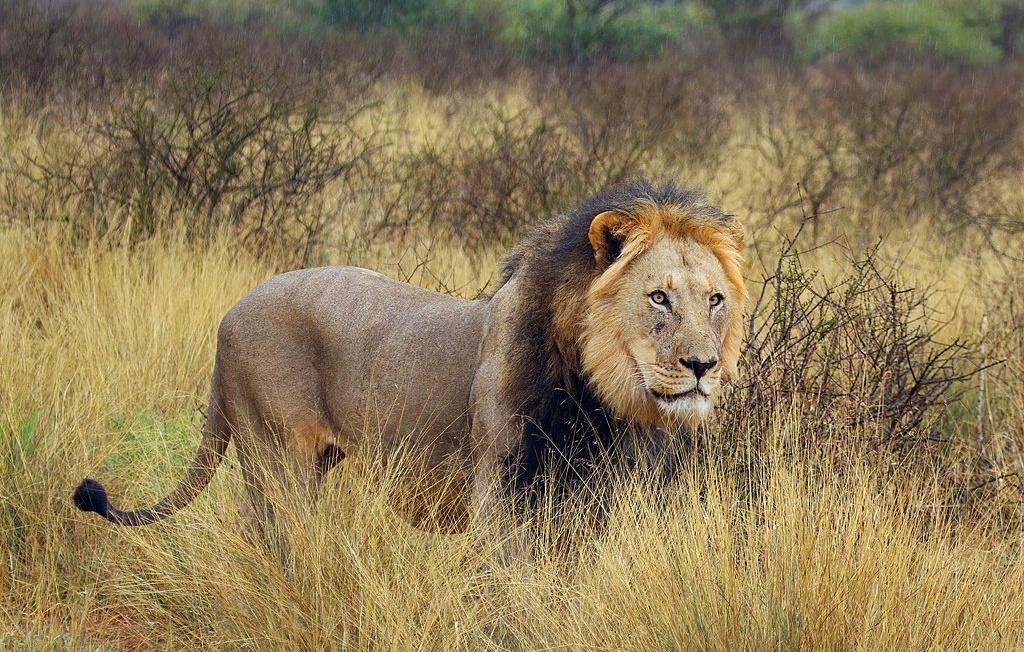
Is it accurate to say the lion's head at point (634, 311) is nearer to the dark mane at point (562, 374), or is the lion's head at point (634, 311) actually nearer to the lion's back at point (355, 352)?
the dark mane at point (562, 374)

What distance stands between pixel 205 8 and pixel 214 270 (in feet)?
65.7

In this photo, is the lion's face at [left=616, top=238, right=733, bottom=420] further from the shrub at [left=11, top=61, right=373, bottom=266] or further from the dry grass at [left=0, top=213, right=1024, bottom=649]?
the shrub at [left=11, top=61, right=373, bottom=266]

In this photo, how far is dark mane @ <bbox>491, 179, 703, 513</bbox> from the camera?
10.9 ft

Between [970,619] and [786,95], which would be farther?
[786,95]

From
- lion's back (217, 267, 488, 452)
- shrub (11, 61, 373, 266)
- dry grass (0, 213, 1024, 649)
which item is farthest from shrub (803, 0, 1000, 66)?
dry grass (0, 213, 1024, 649)

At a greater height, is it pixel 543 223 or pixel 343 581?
pixel 543 223

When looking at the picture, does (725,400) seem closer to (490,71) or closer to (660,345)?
(660,345)

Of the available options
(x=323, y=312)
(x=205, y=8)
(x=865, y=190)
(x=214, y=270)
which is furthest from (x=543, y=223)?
(x=205, y=8)

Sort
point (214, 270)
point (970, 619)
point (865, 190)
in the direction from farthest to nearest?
point (865, 190), point (214, 270), point (970, 619)

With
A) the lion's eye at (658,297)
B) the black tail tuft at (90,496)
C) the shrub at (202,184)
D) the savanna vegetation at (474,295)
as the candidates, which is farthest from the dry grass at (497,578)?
the shrub at (202,184)

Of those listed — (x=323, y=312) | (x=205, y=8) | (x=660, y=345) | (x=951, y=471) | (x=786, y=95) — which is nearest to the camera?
→ (x=660, y=345)

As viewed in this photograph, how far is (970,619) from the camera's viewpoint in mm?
2895

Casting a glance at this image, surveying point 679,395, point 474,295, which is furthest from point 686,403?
point 474,295

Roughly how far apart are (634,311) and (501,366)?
0.43 meters
